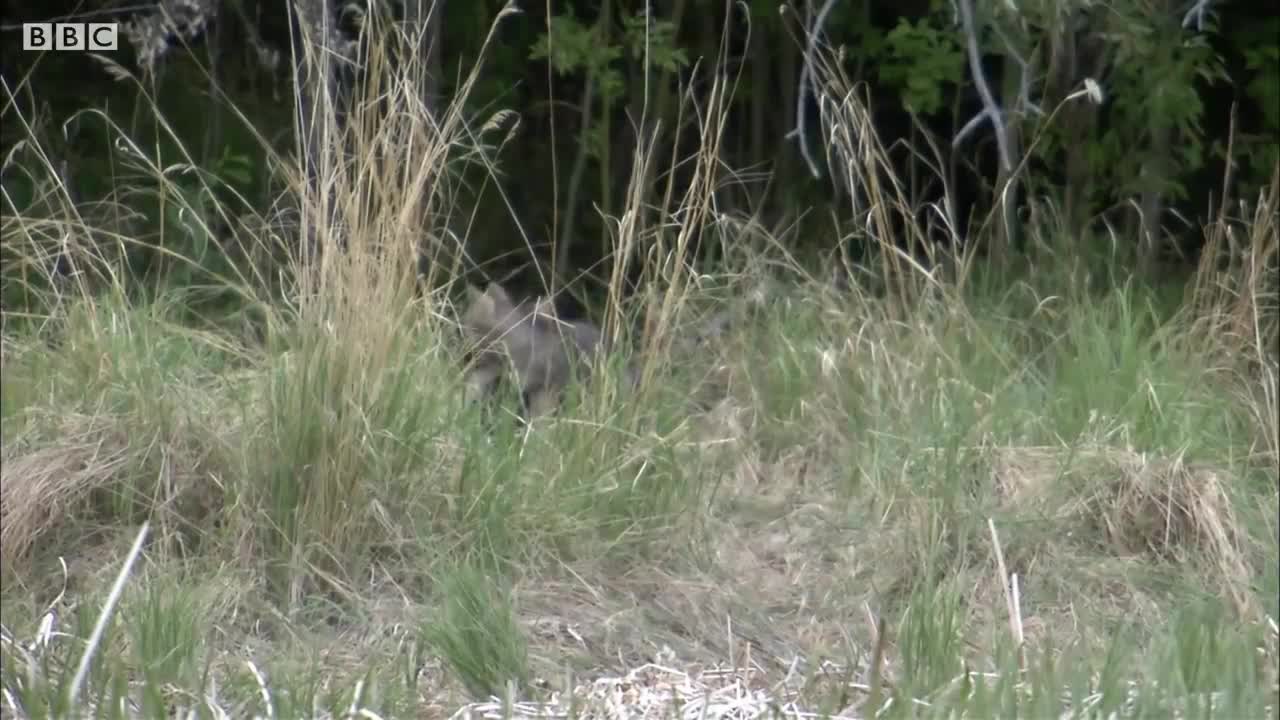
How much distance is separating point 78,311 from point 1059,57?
3.44 m

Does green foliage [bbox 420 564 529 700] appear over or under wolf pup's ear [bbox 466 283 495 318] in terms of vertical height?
under

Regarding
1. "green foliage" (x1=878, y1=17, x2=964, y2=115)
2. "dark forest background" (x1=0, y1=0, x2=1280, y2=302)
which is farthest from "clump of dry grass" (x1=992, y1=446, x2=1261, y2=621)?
"green foliage" (x1=878, y1=17, x2=964, y2=115)

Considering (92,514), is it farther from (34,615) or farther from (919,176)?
(919,176)

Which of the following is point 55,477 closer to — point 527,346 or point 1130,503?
point 527,346

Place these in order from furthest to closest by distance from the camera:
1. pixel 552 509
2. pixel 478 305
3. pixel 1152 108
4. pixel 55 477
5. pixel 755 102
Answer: pixel 755 102
pixel 1152 108
pixel 478 305
pixel 552 509
pixel 55 477

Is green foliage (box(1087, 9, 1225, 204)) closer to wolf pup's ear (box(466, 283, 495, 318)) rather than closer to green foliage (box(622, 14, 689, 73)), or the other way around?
green foliage (box(622, 14, 689, 73))

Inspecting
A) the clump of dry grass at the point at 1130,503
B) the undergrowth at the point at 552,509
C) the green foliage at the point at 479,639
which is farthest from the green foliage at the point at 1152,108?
the green foliage at the point at 479,639

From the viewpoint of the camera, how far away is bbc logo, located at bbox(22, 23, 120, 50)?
15.3 ft

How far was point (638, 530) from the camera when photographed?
396 centimetres

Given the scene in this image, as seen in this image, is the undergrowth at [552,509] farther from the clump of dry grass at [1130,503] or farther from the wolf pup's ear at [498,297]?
the wolf pup's ear at [498,297]

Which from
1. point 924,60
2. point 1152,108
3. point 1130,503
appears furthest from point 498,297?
point 1152,108

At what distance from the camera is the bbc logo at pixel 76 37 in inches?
184

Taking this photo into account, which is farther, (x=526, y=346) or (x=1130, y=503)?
(x=526, y=346)

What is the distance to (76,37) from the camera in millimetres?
4707
